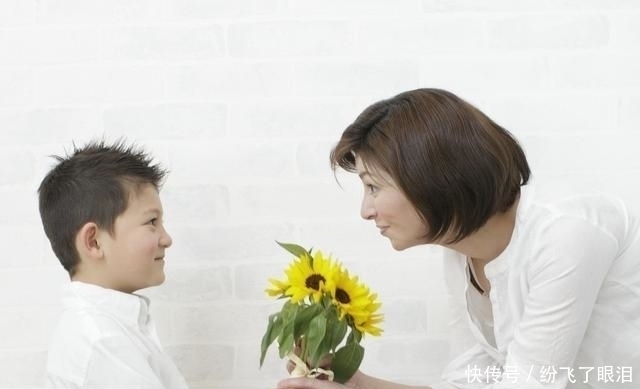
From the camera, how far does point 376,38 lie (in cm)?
162

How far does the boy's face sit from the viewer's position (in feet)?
4.46

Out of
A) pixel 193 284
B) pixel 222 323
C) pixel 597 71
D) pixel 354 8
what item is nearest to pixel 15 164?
pixel 193 284

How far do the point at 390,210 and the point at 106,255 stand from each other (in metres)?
0.53

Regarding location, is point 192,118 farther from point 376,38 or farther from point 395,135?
point 395,135

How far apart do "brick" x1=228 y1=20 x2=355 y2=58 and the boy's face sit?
448 mm

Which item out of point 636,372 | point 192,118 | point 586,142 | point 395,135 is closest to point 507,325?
point 636,372

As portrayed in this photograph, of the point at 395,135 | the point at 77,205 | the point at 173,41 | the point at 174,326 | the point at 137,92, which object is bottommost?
the point at 174,326

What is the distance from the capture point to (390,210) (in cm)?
123

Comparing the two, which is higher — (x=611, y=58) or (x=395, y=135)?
(x=611, y=58)

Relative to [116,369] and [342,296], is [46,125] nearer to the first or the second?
[116,369]

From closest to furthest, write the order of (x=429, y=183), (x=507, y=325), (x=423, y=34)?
(x=429, y=183)
(x=507, y=325)
(x=423, y=34)

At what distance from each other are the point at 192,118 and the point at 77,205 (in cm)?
36

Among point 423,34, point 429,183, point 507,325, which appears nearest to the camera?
point 429,183

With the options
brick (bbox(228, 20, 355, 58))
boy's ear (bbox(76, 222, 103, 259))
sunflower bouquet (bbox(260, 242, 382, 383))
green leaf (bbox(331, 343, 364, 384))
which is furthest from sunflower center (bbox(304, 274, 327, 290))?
brick (bbox(228, 20, 355, 58))
